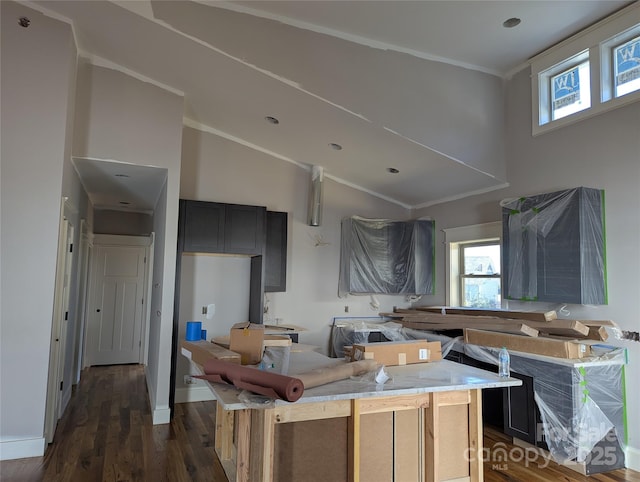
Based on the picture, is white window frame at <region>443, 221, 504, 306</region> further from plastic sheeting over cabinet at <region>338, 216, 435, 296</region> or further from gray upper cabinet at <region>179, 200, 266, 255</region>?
gray upper cabinet at <region>179, 200, 266, 255</region>

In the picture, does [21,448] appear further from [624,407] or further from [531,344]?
[624,407]

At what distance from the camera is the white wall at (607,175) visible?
3.30m

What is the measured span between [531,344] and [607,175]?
1552 mm

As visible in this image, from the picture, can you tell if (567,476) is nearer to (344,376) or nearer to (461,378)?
(461,378)

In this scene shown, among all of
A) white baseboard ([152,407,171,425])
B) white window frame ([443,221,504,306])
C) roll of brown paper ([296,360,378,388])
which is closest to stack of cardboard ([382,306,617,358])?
white window frame ([443,221,504,306])

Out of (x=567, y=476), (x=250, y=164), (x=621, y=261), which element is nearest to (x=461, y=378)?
(x=567, y=476)

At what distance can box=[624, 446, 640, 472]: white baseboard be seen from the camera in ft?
10.5

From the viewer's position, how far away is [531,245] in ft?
12.9

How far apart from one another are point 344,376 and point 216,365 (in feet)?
2.42

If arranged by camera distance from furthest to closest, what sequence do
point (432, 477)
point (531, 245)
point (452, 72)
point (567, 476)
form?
point (452, 72) → point (531, 245) → point (567, 476) → point (432, 477)

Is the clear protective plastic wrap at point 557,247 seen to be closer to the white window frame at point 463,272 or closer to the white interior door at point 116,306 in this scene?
the white window frame at point 463,272

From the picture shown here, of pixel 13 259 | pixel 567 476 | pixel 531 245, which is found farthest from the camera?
pixel 531 245

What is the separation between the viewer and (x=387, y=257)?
569 cm

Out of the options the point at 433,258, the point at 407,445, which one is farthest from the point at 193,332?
the point at 433,258
